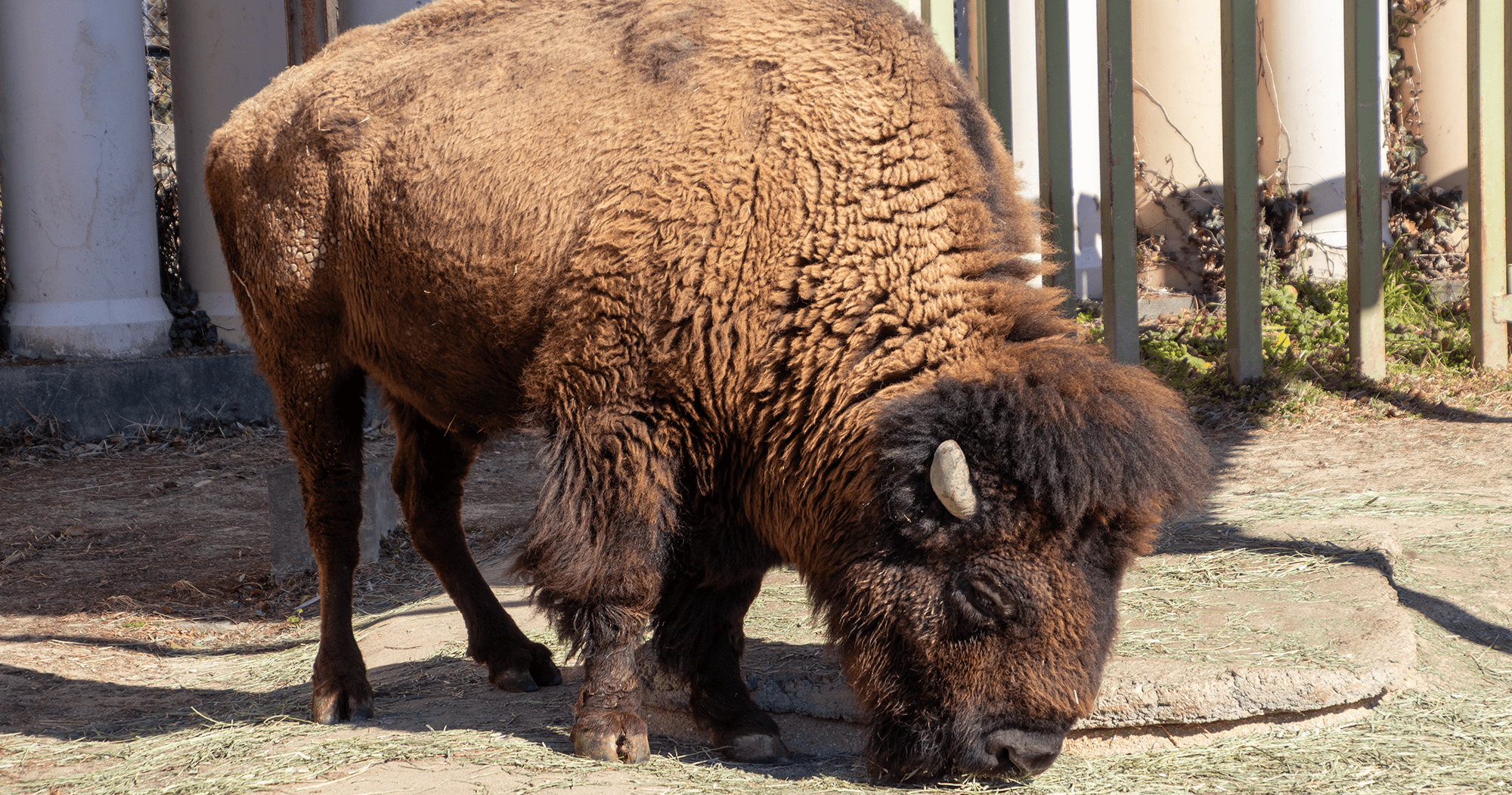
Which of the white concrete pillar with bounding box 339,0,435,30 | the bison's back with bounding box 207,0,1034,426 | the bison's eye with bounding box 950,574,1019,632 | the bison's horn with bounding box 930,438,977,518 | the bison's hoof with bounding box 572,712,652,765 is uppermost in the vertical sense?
the white concrete pillar with bounding box 339,0,435,30

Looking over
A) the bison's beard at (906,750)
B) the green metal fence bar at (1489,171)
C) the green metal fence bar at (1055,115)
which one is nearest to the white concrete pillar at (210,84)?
the green metal fence bar at (1055,115)

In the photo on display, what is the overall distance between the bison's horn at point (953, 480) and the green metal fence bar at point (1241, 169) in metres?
5.03

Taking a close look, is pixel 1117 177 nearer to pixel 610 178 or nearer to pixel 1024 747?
pixel 610 178

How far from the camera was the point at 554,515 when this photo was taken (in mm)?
3330

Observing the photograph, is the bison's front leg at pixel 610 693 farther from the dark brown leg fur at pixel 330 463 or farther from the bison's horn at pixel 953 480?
the dark brown leg fur at pixel 330 463

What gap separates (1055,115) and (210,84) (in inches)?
288

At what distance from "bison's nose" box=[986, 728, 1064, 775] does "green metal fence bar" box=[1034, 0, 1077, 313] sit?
4257 mm

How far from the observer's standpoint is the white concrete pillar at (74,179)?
8.80 metres

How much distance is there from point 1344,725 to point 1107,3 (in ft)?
15.0

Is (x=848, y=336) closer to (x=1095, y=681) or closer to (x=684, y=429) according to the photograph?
(x=684, y=429)

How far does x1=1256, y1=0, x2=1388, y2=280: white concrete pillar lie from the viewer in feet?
29.0

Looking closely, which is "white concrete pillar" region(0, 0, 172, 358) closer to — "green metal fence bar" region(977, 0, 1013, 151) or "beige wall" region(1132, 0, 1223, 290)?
"green metal fence bar" region(977, 0, 1013, 151)

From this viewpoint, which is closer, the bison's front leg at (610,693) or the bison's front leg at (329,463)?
the bison's front leg at (610,693)

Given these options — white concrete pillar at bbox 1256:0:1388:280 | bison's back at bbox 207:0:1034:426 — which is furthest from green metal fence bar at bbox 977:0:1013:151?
bison's back at bbox 207:0:1034:426
